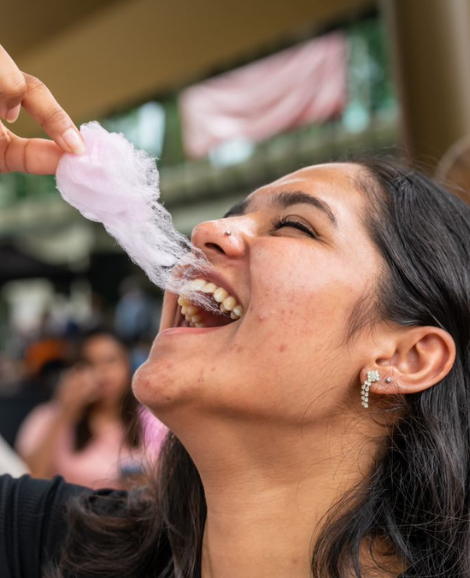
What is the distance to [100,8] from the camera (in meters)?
4.86

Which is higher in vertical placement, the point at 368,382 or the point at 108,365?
the point at 368,382

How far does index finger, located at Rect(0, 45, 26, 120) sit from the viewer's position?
4.23 ft

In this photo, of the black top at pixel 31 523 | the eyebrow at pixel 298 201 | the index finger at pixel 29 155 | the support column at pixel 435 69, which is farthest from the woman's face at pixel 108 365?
the eyebrow at pixel 298 201

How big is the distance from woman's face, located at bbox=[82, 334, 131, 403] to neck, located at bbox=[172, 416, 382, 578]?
91.1 inches

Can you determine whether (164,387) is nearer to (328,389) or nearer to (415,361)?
(328,389)

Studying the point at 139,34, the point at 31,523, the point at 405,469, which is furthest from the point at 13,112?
the point at 139,34

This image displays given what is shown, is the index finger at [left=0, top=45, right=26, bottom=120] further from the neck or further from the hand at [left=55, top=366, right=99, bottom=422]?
the hand at [left=55, top=366, right=99, bottom=422]

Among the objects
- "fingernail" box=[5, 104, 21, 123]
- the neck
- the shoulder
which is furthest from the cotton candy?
the shoulder

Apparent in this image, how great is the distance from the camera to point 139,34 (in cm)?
506

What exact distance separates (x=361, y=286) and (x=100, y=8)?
4.14m

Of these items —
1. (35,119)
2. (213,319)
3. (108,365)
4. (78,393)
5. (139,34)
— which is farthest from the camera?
(139,34)

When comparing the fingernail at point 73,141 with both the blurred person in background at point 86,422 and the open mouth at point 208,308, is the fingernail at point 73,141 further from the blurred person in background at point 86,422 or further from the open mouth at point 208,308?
the blurred person in background at point 86,422

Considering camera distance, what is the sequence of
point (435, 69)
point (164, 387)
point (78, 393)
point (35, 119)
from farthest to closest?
point (78, 393) < point (435, 69) < point (35, 119) < point (164, 387)

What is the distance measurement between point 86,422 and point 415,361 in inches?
95.6
